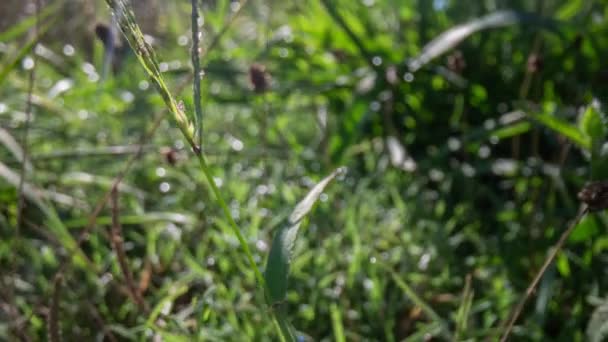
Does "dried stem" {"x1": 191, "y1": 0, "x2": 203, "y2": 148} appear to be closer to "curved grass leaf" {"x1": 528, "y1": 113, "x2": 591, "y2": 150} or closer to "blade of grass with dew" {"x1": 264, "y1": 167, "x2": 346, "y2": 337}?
"blade of grass with dew" {"x1": 264, "y1": 167, "x2": 346, "y2": 337}

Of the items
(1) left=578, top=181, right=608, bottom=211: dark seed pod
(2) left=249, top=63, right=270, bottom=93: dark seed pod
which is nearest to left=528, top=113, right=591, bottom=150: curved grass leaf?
(1) left=578, top=181, right=608, bottom=211: dark seed pod

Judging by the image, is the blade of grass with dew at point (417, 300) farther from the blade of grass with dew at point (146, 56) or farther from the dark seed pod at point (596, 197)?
the blade of grass with dew at point (146, 56)

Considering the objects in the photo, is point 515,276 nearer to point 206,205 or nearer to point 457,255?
point 457,255

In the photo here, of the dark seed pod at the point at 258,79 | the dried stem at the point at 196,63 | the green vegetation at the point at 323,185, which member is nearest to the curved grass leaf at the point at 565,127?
the green vegetation at the point at 323,185

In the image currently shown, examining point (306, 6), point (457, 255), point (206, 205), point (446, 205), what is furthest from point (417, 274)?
point (306, 6)

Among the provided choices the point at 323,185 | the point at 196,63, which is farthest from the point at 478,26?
the point at 196,63

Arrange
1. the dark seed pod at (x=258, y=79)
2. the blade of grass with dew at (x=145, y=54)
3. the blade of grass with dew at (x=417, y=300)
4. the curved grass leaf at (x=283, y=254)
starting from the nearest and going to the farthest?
the blade of grass with dew at (x=145, y=54) → the curved grass leaf at (x=283, y=254) → the blade of grass with dew at (x=417, y=300) → the dark seed pod at (x=258, y=79)

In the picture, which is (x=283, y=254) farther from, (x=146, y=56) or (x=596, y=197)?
(x=596, y=197)
